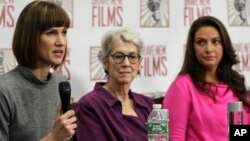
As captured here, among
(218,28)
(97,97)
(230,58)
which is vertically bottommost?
(97,97)

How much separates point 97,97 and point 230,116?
92cm

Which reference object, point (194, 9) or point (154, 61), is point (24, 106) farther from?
point (194, 9)

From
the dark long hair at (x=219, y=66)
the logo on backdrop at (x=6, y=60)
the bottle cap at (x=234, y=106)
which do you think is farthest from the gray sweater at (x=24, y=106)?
the bottle cap at (x=234, y=106)

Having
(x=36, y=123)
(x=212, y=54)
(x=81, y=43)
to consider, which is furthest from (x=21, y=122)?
(x=212, y=54)

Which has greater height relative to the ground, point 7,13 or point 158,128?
point 7,13

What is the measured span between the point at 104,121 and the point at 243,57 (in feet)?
4.12

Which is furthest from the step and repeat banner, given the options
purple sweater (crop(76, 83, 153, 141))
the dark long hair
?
purple sweater (crop(76, 83, 153, 141))

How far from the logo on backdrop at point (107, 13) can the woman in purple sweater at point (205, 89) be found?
16.3 inches

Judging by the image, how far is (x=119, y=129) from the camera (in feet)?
6.65

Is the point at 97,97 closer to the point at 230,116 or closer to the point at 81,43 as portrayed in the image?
the point at 81,43

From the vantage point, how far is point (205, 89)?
2398 mm

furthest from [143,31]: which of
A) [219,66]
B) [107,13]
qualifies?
[219,66]

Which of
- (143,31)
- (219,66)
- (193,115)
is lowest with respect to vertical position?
(193,115)

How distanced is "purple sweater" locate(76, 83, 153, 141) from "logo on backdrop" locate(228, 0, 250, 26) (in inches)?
43.5
